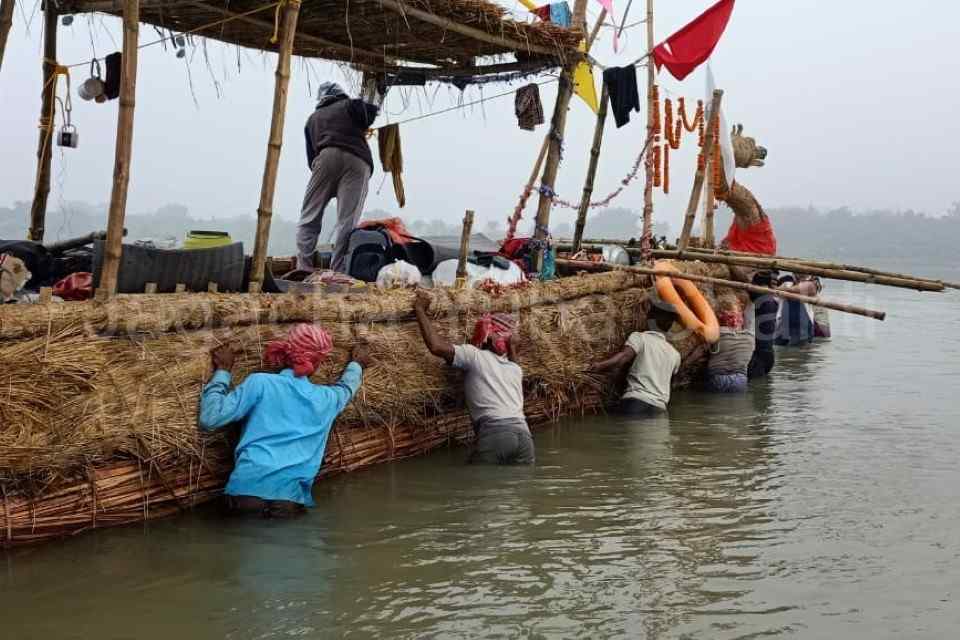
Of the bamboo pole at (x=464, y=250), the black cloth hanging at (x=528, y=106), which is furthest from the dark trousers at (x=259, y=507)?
the black cloth hanging at (x=528, y=106)

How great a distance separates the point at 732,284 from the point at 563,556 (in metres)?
3.81

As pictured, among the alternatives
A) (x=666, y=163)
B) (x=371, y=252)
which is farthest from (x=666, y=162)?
(x=371, y=252)

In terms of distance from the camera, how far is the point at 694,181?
1070 centimetres

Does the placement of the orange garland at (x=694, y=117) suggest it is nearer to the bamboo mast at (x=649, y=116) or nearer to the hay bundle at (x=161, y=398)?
the bamboo mast at (x=649, y=116)

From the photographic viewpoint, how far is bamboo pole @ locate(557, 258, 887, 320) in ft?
23.8

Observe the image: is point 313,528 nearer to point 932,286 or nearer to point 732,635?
point 732,635

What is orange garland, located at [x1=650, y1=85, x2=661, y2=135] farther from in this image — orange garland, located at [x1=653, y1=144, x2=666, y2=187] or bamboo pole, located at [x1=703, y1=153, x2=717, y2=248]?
bamboo pole, located at [x1=703, y1=153, x2=717, y2=248]

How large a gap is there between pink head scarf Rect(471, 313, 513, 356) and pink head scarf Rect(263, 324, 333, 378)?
1648 millimetres

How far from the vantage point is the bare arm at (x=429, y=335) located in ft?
22.2

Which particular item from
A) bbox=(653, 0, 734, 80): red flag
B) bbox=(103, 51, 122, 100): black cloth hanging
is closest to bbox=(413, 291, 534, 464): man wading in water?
bbox=(103, 51, 122, 100): black cloth hanging

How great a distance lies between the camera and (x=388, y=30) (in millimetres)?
8477

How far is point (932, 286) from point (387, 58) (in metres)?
5.62

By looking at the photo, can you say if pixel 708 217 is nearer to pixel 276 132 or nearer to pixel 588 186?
pixel 588 186

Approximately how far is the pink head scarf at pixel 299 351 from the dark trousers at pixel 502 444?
1.52m
